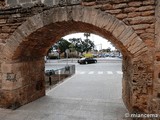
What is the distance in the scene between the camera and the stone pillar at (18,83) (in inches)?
203

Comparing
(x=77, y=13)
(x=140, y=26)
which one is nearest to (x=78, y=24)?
(x=77, y=13)

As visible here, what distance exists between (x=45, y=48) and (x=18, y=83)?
5.20 ft

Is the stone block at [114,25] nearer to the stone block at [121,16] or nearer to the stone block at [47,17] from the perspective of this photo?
the stone block at [121,16]

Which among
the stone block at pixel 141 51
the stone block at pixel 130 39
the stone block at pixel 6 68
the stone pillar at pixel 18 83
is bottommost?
the stone pillar at pixel 18 83

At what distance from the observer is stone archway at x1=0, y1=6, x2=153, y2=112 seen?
4.03 metres

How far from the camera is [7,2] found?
5.08 m

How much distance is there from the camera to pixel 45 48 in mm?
6352

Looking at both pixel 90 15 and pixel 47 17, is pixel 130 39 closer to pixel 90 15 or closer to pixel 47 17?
pixel 90 15

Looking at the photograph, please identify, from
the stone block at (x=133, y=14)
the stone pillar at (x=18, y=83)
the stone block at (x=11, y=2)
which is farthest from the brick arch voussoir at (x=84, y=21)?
the stone block at (x=11, y=2)

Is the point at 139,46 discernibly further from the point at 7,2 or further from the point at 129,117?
the point at 7,2

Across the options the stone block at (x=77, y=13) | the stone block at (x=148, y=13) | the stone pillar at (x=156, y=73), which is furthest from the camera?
the stone block at (x=77, y=13)

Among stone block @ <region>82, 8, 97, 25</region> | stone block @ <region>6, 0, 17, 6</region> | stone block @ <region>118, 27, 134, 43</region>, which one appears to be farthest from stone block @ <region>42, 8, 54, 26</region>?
stone block @ <region>118, 27, 134, 43</region>

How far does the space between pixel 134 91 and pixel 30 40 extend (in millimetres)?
2995

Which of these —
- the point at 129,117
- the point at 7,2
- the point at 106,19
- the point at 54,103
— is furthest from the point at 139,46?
the point at 7,2
